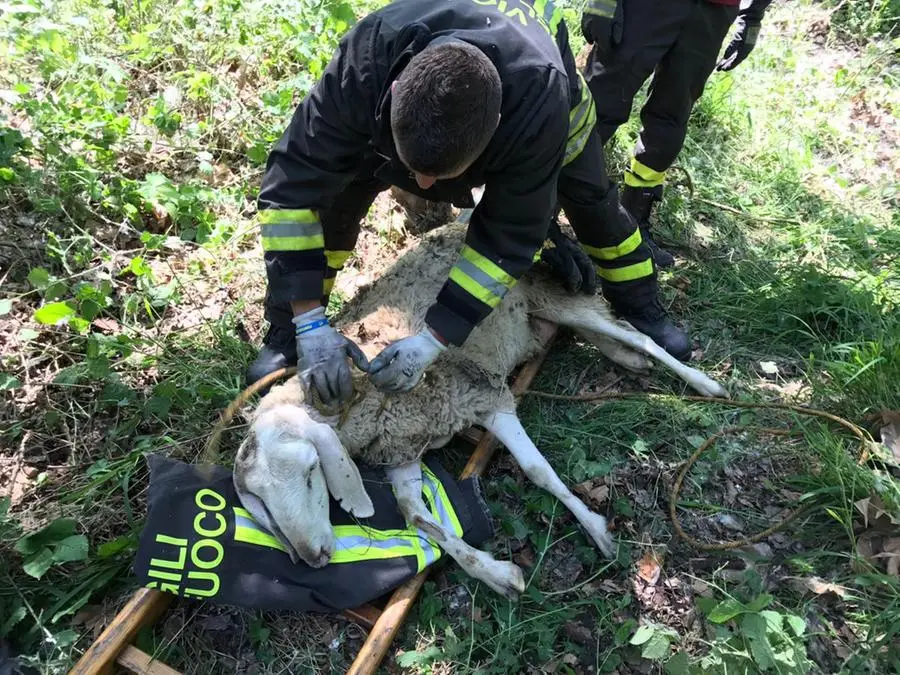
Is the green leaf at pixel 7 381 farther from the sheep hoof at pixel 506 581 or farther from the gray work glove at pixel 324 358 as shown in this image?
the sheep hoof at pixel 506 581

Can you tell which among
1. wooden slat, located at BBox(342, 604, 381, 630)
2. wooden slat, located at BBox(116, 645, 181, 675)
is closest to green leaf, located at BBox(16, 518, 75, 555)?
wooden slat, located at BBox(116, 645, 181, 675)

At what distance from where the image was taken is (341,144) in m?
2.47

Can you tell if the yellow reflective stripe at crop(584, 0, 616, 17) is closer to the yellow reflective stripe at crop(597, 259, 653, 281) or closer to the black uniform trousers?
the black uniform trousers

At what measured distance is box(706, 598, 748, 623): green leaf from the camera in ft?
6.87

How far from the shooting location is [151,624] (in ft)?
8.44

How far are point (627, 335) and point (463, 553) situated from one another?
1462mm

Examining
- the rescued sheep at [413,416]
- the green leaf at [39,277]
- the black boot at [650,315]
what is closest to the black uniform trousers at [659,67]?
the black boot at [650,315]

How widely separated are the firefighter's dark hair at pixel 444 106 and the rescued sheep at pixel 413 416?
122cm

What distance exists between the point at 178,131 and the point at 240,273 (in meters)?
1.24

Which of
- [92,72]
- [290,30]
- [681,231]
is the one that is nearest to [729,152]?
[681,231]

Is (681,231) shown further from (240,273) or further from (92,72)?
(92,72)

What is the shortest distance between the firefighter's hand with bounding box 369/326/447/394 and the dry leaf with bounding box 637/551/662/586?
125 cm

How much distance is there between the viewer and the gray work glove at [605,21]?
315 centimetres

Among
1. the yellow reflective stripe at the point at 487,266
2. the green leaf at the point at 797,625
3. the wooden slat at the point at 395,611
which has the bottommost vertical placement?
the wooden slat at the point at 395,611
